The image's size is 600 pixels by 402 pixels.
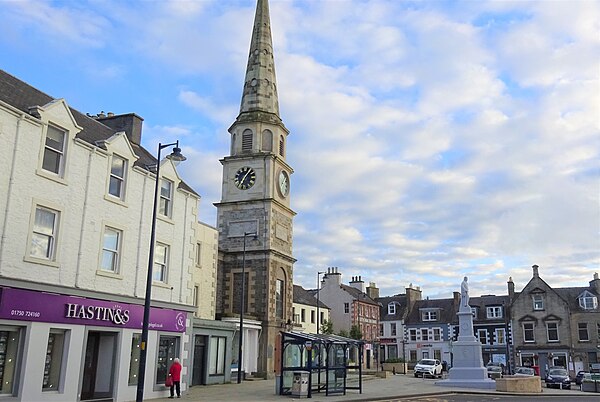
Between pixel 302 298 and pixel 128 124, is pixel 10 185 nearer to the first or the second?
pixel 128 124

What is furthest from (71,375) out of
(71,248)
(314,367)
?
(314,367)

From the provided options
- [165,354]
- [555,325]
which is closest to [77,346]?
[165,354]

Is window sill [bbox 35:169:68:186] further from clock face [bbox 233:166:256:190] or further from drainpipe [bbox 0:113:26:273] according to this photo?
clock face [bbox 233:166:256:190]

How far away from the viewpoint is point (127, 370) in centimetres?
2136

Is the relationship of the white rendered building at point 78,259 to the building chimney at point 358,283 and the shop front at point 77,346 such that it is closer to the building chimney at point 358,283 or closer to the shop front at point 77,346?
the shop front at point 77,346

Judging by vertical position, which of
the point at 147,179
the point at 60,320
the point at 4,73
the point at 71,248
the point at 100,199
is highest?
the point at 4,73

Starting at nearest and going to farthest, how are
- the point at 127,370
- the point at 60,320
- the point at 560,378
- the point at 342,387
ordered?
the point at 60,320 < the point at 127,370 < the point at 342,387 < the point at 560,378

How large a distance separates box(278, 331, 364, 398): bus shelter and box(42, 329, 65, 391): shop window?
30.6 feet

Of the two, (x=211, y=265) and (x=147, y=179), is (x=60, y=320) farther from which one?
(x=211, y=265)

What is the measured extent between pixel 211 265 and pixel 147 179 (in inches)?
520

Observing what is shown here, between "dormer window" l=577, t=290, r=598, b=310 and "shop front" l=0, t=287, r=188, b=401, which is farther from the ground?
"dormer window" l=577, t=290, r=598, b=310

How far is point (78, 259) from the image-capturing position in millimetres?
19578

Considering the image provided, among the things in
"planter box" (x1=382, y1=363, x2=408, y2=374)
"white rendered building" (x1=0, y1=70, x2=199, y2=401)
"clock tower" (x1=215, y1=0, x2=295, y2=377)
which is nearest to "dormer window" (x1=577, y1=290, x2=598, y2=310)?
"planter box" (x1=382, y1=363, x2=408, y2=374)

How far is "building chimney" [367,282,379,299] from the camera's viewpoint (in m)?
80.5
